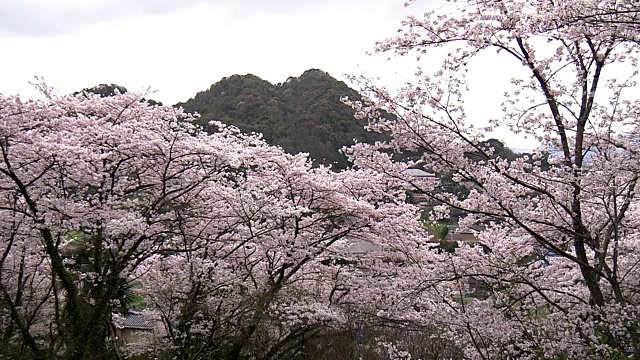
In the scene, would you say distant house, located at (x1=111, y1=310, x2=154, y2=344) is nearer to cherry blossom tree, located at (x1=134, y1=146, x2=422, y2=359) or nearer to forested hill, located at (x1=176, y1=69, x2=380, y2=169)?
cherry blossom tree, located at (x1=134, y1=146, x2=422, y2=359)

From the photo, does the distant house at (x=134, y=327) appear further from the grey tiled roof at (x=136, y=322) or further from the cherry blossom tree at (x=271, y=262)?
the cherry blossom tree at (x=271, y=262)

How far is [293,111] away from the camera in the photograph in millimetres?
22297

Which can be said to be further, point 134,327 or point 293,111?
point 293,111

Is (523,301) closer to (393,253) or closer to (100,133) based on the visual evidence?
(393,253)

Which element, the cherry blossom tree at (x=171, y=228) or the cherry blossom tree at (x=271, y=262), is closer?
the cherry blossom tree at (x=171, y=228)

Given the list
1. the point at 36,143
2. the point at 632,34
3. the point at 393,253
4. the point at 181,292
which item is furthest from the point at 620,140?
the point at 36,143

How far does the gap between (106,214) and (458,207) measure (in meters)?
4.09

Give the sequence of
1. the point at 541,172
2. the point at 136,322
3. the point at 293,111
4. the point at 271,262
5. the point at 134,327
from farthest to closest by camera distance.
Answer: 1. the point at 293,111
2. the point at 136,322
3. the point at 134,327
4. the point at 271,262
5. the point at 541,172

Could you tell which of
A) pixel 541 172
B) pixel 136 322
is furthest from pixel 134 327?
pixel 541 172

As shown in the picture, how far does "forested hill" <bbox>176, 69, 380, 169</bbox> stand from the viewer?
1641 centimetres

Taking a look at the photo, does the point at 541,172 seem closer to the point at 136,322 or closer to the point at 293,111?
the point at 136,322

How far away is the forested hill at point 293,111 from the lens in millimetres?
16406

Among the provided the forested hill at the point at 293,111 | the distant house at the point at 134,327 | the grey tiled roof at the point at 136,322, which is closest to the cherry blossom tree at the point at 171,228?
the grey tiled roof at the point at 136,322

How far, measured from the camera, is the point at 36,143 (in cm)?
616
